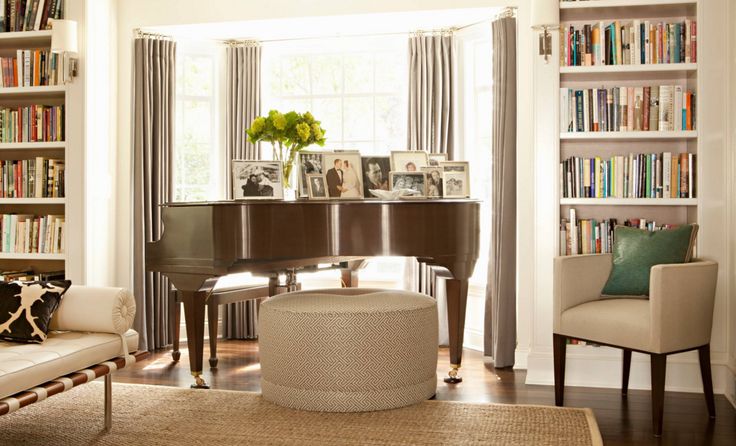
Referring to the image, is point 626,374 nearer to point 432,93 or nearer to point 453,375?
point 453,375

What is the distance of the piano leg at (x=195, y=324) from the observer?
4.03 metres

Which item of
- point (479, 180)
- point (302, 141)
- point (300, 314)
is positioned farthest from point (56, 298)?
point (479, 180)

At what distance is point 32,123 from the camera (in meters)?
5.35

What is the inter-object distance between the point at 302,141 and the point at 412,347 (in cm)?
129

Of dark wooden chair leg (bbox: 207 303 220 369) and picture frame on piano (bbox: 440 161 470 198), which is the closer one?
picture frame on piano (bbox: 440 161 470 198)

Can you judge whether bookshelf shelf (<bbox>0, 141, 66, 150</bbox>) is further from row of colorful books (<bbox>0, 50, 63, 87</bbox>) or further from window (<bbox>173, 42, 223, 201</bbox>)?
window (<bbox>173, 42, 223, 201</bbox>)

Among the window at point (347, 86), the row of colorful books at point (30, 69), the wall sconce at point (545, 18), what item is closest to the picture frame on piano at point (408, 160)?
the wall sconce at point (545, 18)

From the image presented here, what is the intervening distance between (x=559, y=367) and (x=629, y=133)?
1.42 meters

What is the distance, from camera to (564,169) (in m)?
4.57

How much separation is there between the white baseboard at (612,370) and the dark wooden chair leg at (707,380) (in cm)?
47

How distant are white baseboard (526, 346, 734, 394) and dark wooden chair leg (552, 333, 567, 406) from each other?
20.7 inches

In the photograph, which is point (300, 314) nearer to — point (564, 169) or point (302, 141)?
point (302, 141)

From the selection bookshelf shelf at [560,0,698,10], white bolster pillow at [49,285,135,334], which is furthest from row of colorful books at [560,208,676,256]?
white bolster pillow at [49,285,135,334]

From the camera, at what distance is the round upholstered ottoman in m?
3.70
